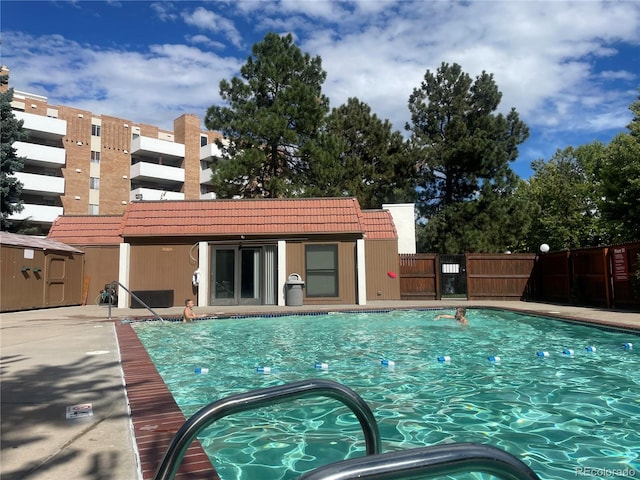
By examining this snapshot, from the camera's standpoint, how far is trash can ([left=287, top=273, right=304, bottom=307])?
17.3 m

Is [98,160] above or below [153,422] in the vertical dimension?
above

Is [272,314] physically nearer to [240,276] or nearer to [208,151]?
[240,276]

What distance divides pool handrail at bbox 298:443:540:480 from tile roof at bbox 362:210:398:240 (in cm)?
1864

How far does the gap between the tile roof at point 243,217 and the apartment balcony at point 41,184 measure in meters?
29.8

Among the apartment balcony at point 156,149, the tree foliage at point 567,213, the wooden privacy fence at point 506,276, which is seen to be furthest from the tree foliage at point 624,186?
the apartment balcony at point 156,149

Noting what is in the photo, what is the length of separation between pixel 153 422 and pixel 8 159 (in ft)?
108

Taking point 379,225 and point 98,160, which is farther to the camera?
point 98,160

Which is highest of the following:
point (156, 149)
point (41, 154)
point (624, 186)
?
point (156, 149)

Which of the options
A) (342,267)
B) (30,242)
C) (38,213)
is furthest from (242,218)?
(38,213)

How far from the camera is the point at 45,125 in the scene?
43.8 meters

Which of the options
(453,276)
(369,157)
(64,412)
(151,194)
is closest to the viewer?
(64,412)

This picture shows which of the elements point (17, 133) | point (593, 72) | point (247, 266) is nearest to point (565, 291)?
point (593, 72)

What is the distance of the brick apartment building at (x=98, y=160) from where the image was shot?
141 feet

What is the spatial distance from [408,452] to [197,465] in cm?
211
